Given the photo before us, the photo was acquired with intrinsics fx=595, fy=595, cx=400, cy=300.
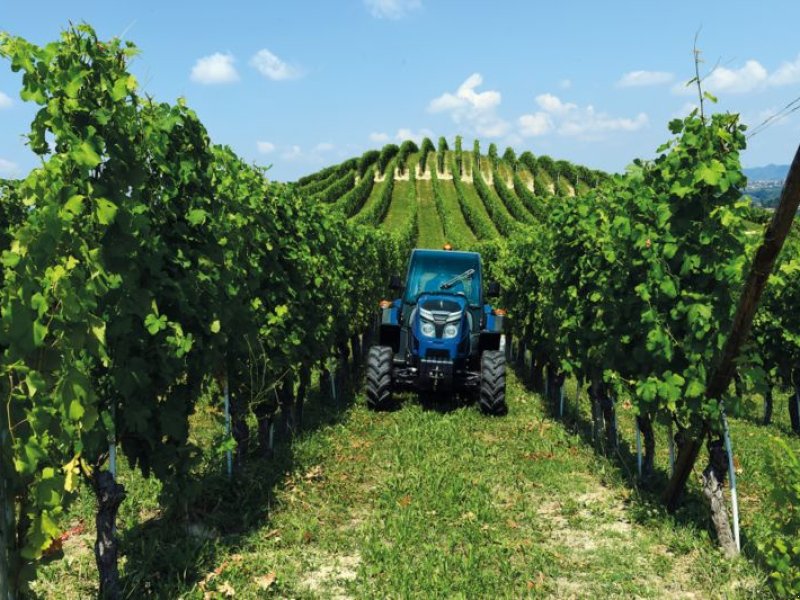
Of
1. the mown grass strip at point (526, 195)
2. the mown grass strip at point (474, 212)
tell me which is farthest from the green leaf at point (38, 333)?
the mown grass strip at point (526, 195)

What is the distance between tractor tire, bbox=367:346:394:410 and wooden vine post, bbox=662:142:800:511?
15.4 feet

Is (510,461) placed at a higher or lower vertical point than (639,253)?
lower

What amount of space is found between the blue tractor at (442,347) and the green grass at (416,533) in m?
1.43

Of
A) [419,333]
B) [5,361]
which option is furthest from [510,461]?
[5,361]

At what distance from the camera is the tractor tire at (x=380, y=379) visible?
30.6 feet

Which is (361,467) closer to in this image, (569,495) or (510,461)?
(510,461)

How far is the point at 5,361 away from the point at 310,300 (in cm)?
544

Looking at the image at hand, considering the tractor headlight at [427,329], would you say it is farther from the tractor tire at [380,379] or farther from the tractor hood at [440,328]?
the tractor tire at [380,379]

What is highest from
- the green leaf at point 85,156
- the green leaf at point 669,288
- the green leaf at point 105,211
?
the green leaf at point 85,156

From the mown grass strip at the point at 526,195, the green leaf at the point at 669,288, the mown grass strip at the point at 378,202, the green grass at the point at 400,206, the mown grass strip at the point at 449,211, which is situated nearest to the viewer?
the green leaf at the point at 669,288

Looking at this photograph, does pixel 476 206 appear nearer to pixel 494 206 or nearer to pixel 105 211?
pixel 494 206

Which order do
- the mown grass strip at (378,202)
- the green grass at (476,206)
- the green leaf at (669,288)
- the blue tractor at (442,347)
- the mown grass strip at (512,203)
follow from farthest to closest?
the mown grass strip at (512,203), the mown grass strip at (378,202), the green grass at (476,206), the blue tractor at (442,347), the green leaf at (669,288)

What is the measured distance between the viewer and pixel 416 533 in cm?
537

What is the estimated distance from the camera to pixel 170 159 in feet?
15.5
